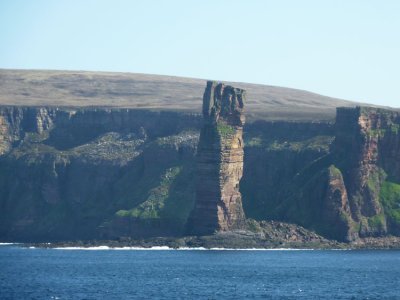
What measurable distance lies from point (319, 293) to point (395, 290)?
10.5 metres

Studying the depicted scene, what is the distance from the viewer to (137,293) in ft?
618

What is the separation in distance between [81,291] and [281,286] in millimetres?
26866

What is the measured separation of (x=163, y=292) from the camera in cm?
19075

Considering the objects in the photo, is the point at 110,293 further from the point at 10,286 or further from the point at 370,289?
the point at 370,289

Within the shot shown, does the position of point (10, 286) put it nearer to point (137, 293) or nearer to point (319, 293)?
point (137, 293)

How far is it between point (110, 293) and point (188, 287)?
13.6 m

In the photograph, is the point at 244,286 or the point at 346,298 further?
the point at 244,286

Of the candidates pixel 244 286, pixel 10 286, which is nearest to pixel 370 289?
pixel 244 286

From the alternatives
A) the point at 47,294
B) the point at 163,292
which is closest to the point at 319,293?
the point at 163,292

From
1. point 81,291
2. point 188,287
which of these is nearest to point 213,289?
point 188,287

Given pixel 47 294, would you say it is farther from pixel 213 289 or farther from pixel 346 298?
pixel 346 298

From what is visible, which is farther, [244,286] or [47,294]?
[244,286]

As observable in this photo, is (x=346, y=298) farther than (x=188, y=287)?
No

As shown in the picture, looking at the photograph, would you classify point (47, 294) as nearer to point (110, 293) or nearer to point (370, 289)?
point (110, 293)
